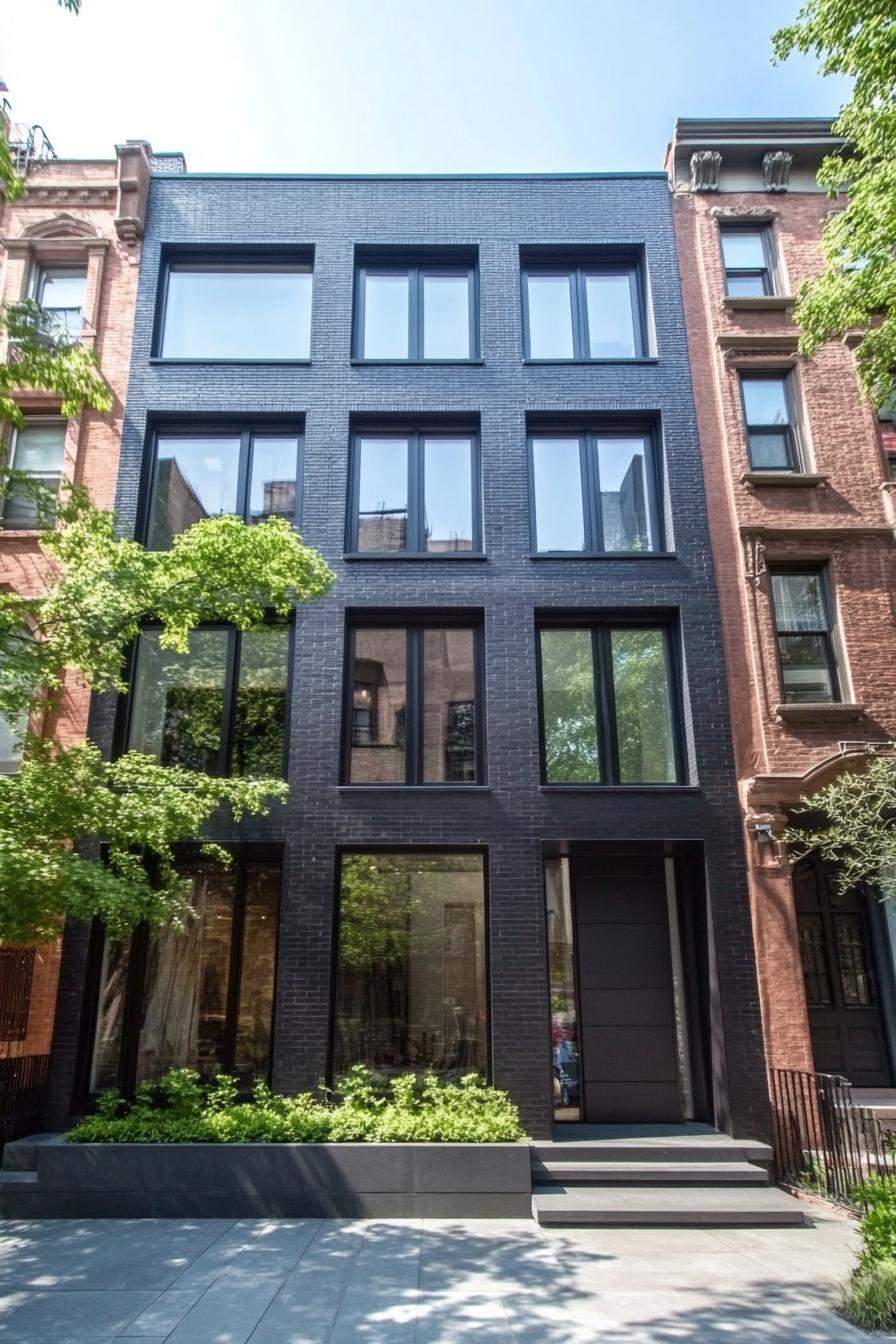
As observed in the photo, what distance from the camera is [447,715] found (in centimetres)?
1151

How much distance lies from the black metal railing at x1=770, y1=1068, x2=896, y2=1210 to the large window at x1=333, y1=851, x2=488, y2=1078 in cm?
350

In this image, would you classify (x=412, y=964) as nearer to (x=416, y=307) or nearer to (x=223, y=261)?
(x=416, y=307)

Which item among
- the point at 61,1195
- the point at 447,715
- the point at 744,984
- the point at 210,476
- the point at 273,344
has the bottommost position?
the point at 61,1195

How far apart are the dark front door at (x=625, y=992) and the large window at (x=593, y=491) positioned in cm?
455

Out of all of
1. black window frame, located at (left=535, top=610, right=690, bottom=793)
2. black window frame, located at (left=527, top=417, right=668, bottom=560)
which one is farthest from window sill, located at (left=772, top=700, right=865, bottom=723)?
black window frame, located at (left=527, top=417, right=668, bottom=560)

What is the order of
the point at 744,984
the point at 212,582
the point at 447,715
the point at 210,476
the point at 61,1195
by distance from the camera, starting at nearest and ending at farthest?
the point at 61,1195
the point at 212,582
the point at 744,984
the point at 447,715
the point at 210,476

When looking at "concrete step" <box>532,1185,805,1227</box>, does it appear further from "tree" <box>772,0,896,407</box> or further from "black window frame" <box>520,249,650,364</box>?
"black window frame" <box>520,249,650,364</box>

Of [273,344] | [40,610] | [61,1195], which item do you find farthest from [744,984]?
[273,344]

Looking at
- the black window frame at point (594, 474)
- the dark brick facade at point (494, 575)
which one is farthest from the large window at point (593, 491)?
the dark brick facade at point (494, 575)

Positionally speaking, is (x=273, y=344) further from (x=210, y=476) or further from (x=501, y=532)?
(x=501, y=532)

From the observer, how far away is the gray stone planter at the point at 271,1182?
8.28 meters

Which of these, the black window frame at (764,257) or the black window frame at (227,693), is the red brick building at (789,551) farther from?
the black window frame at (227,693)

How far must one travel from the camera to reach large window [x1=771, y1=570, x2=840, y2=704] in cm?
1148

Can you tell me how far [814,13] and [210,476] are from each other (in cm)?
954
